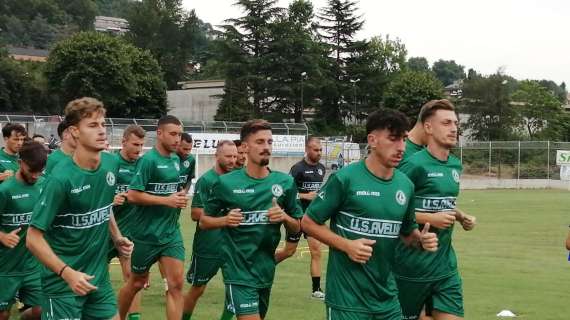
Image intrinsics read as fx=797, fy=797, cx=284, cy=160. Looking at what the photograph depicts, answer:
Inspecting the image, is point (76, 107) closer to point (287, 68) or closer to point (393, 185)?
point (393, 185)

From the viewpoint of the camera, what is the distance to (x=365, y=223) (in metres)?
6.03

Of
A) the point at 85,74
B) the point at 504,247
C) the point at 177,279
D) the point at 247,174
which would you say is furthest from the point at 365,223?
the point at 85,74

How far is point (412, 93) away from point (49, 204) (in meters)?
77.3

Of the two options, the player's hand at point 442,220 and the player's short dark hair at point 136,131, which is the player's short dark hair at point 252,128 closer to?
the player's hand at point 442,220

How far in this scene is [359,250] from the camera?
18.8 feet

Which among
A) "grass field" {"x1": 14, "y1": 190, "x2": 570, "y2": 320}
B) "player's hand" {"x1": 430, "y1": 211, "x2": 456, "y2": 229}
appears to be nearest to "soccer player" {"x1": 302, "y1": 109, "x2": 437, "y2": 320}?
"player's hand" {"x1": 430, "y1": 211, "x2": 456, "y2": 229}

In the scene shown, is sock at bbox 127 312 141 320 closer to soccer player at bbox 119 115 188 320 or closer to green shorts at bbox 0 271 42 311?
soccer player at bbox 119 115 188 320

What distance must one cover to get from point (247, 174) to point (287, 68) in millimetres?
76561

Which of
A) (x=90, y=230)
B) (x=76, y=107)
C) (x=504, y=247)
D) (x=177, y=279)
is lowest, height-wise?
(x=504, y=247)

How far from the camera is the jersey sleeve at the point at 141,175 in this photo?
934 cm

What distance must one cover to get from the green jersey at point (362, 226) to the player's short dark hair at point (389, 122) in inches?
11.6

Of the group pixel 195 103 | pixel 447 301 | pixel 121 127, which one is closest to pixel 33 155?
pixel 447 301

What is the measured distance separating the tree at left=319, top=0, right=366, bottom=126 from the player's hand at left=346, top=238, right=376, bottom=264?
3184 inches

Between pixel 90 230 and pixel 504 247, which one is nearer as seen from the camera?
pixel 90 230
